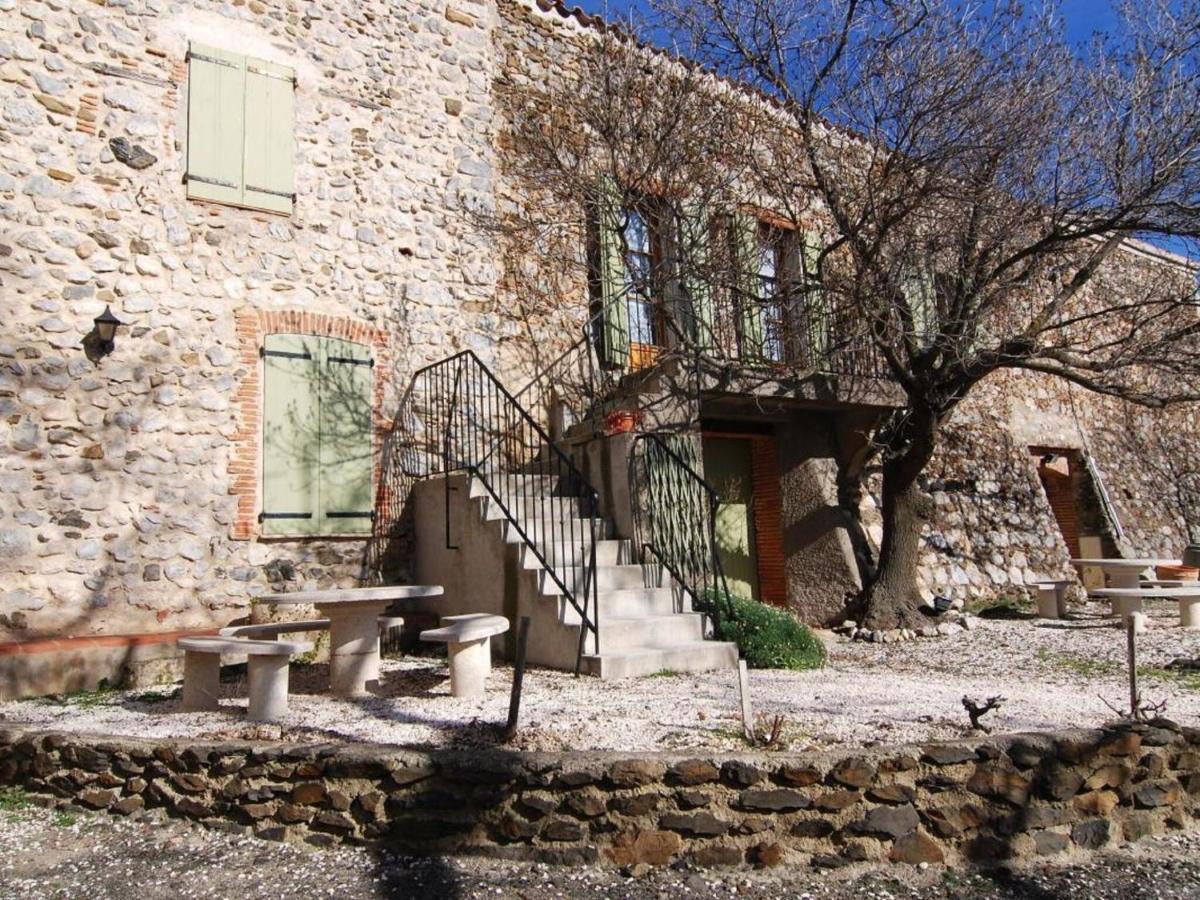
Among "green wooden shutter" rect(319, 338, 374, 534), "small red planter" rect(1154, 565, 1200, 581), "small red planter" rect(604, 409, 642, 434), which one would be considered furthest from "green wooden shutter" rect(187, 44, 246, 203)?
"small red planter" rect(1154, 565, 1200, 581)

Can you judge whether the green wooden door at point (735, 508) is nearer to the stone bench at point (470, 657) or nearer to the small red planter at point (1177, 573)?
the stone bench at point (470, 657)

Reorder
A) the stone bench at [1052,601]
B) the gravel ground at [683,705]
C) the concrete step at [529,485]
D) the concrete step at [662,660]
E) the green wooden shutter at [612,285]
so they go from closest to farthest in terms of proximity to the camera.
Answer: the gravel ground at [683,705] < the concrete step at [662,660] < the concrete step at [529,485] < the green wooden shutter at [612,285] < the stone bench at [1052,601]

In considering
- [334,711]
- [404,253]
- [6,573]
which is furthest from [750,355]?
[6,573]

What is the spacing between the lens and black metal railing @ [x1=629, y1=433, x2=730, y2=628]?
676 cm

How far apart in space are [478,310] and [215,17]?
3.23 meters

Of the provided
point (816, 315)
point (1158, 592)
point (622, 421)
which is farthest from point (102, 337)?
point (1158, 592)

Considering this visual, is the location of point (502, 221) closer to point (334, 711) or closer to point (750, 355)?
point (750, 355)

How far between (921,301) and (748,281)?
1634 millimetres

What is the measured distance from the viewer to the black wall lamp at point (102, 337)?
6340 mm

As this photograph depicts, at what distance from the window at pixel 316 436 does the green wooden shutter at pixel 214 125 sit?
51.0 inches

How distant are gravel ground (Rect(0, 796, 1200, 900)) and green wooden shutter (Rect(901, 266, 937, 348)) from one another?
16.0ft

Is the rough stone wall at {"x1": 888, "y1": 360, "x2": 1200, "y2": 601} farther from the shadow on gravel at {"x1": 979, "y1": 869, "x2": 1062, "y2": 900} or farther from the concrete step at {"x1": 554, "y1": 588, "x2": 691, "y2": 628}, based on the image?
the shadow on gravel at {"x1": 979, "y1": 869, "x2": 1062, "y2": 900}

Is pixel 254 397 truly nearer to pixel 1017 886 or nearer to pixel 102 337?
pixel 102 337

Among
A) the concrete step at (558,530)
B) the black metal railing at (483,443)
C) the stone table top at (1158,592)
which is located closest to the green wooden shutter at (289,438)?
the black metal railing at (483,443)
